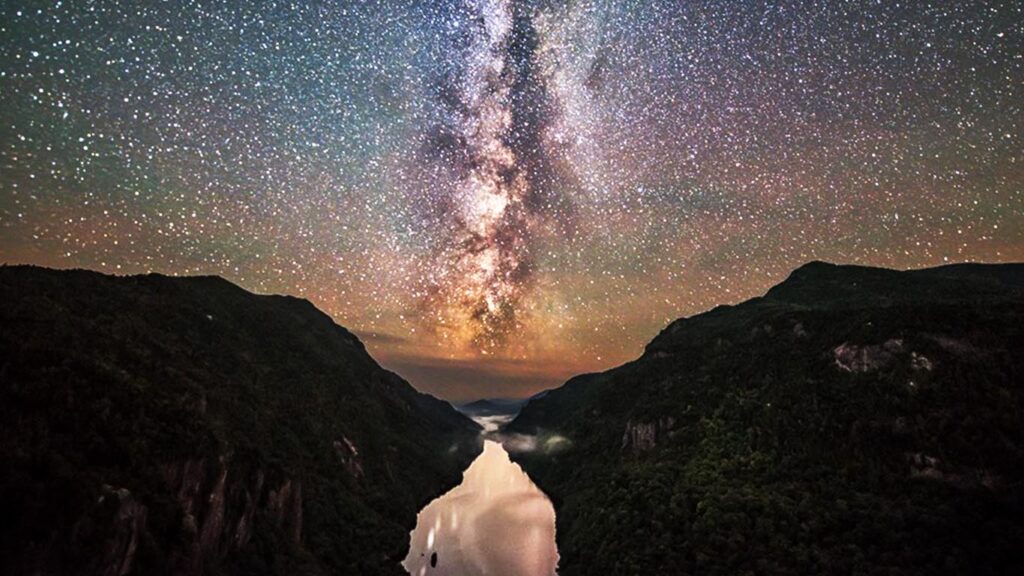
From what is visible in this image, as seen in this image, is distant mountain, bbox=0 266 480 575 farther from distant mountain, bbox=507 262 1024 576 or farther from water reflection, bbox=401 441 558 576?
distant mountain, bbox=507 262 1024 576

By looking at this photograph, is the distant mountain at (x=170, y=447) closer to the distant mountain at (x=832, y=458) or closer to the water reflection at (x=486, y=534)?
the water reflection at (x=486, y=534)

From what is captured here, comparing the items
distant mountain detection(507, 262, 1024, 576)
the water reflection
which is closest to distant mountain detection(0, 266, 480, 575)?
the water reflection

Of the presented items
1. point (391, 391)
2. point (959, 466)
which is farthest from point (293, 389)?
point (959, 466)

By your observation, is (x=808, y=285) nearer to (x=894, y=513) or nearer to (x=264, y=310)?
(x=894, y=513)

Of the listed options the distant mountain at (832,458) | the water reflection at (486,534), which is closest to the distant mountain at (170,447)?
the water reflection at (486,534)

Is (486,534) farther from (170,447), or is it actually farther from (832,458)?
(170,447)

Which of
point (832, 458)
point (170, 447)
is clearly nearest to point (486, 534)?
point (832, 458)
